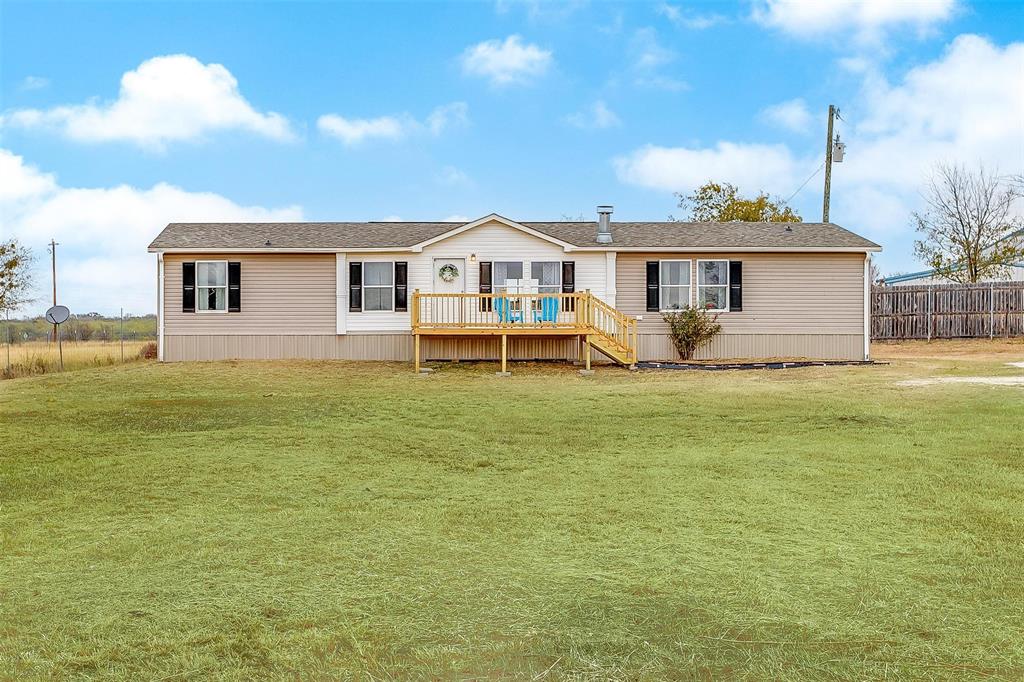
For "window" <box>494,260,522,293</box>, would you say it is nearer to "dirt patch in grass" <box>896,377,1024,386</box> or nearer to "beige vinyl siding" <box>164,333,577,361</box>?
"beige vinyl siding" <box>164,333,577,361</box>

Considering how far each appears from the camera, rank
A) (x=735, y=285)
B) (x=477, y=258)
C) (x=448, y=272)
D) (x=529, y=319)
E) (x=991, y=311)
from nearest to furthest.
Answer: (x=529, y=319), (x=477, y=258), (x=448, y=272), (x=735, y=285), (x=991, y=311)

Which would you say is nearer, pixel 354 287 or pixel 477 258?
pixel 477 258

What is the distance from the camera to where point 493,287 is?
66.9 feet

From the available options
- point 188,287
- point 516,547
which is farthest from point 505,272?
point 516,547

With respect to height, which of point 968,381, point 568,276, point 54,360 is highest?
point 568,276

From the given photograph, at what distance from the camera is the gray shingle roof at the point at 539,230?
2055 centimetres

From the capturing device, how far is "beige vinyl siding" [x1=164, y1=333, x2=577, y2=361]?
20625 mm

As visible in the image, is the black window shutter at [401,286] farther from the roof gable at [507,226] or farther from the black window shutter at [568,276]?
the black window shutter at [568,276]

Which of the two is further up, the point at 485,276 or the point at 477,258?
the point at 477,258

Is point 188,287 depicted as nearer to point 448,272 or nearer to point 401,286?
point 401,286

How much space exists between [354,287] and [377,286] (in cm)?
56

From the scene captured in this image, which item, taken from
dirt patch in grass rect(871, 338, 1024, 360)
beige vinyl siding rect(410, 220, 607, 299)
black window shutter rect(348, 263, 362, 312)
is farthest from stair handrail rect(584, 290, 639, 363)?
dirt patch in grass rect(871, 338, 1024, 360)

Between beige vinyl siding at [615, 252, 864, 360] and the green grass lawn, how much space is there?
9938mm

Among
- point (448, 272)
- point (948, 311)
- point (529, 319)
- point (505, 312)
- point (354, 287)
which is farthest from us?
point (948, 311)
